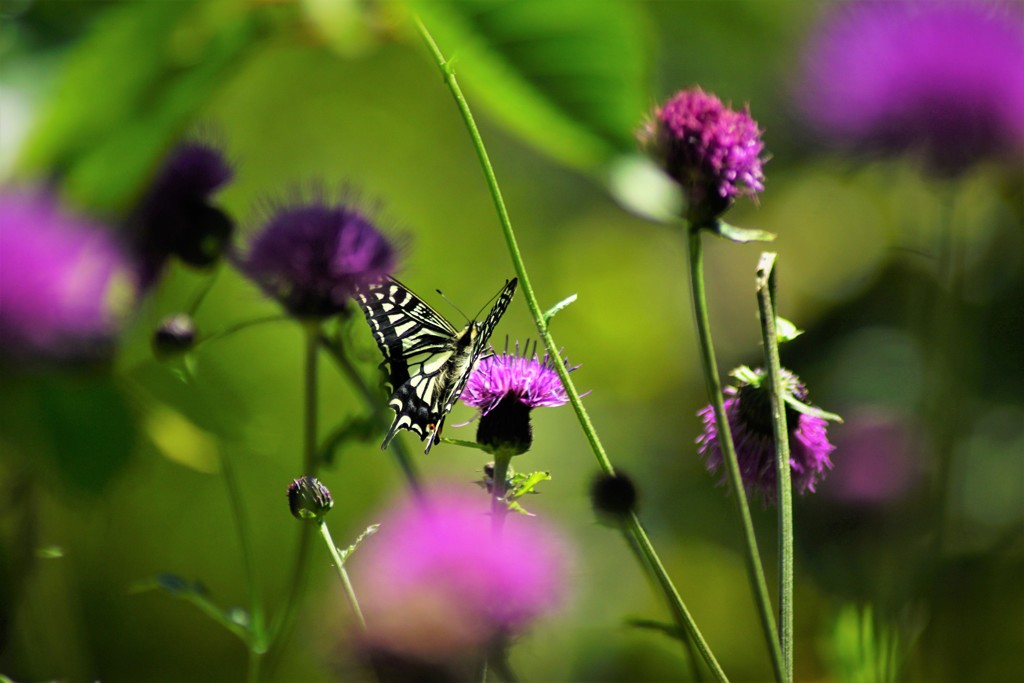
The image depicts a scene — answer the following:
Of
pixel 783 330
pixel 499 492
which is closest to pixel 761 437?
pixel 783 330

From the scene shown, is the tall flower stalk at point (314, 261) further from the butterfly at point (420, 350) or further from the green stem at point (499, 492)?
the green stem at point (499, 492)

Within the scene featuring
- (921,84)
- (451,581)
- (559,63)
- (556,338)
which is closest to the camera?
(451,581)

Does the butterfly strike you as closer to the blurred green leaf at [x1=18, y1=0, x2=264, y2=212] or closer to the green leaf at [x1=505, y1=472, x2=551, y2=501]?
the green leaf at [x1=505, y1=472, x2=551, y2=501]

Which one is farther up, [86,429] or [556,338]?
[556,338]

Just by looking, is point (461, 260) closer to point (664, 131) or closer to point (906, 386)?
point (906, 386)

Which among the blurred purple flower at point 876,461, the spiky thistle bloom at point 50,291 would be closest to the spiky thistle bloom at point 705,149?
the spiky thistle bloom at point 50,291

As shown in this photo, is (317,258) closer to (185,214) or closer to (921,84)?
(185,214)

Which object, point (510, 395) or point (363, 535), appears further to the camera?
point (510, 395)

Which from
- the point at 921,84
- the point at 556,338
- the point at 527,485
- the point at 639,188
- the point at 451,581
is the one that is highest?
the point at 556,338
